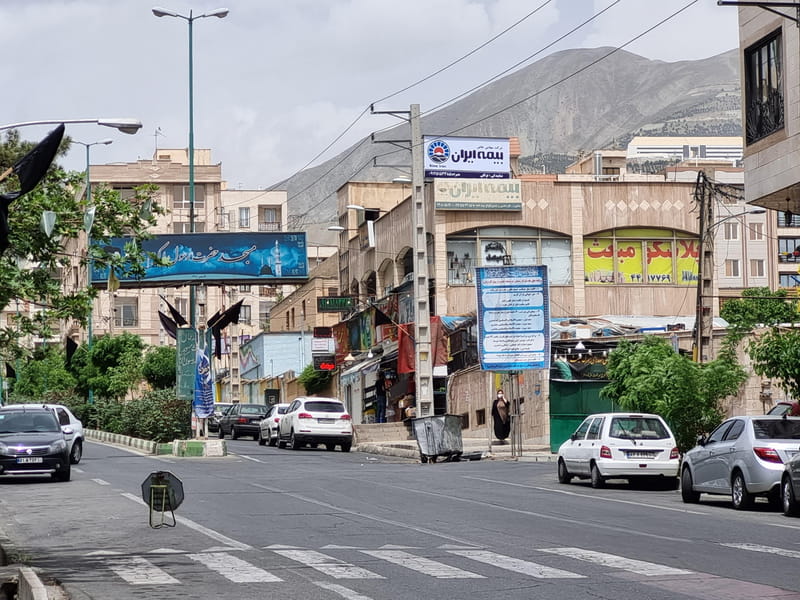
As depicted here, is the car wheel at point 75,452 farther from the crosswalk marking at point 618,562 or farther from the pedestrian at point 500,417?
the crosswalk marking at point 618,562

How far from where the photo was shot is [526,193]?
6097cm

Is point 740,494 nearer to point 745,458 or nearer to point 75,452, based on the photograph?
Result: point 745,458

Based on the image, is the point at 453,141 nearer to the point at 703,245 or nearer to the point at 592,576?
the point at 703,245

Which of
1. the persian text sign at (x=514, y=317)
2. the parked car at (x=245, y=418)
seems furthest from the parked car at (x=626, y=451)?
the parked car at (x=245, y=418)

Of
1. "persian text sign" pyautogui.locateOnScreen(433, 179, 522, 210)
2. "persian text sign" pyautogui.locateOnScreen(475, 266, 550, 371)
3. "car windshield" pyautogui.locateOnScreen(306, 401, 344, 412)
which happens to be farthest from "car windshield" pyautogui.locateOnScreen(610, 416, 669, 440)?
"persian text sign" pyautogui.locateOnScreen(433, 179, 522, 210)

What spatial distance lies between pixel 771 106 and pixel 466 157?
104ft

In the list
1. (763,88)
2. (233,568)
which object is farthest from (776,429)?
(763,88)

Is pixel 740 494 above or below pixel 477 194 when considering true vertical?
below

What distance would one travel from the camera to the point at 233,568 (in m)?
13.2

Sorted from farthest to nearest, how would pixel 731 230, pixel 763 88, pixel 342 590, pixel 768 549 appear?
pixel 731 230 < pixel 763 88 < pixel 768 549 < pixel 342 590

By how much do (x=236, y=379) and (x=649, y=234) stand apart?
201 feet

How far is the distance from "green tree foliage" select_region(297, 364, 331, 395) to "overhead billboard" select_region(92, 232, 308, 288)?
3896 cm

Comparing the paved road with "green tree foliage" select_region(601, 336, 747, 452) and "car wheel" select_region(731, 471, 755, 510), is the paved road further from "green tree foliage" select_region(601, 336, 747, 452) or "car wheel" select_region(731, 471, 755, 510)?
"green tree foliage" select_region(601, 336, 747, 452)

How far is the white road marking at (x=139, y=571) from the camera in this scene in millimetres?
12312
